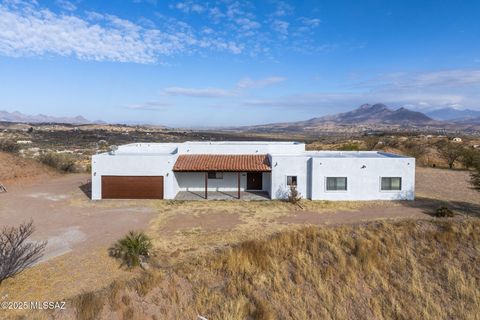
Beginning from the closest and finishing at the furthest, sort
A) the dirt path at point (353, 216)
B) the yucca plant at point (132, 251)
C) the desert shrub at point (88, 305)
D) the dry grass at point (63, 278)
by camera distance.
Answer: the desert shrub at point (88, 305) < the dry grass at point (63, 278) < the yucca plant at point (132, 251) < the dirt path at point (353, 216)

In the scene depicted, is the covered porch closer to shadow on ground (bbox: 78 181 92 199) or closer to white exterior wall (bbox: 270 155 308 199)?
white exterior wall (bbox: 270 155 308 199)

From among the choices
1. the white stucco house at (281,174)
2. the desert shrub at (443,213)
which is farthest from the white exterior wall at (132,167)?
the desert shrub at (443,213)

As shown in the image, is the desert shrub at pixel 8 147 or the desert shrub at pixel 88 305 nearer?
the desert shrub at pixel 88 305

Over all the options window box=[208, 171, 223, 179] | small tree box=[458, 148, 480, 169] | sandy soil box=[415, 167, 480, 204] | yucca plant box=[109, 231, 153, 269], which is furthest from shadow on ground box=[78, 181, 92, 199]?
small tree box=[458, 148, 480, 169]

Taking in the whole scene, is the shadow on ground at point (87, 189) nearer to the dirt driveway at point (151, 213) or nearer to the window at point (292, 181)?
the dirt driveway at point (151, 213)

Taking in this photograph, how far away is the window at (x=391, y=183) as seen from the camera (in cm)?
2359

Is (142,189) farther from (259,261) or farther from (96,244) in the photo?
(259,261)

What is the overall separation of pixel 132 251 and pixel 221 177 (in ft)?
43.9

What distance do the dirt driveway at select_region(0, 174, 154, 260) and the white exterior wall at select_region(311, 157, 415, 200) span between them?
11916 mm

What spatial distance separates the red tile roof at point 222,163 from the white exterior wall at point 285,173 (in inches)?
27.5

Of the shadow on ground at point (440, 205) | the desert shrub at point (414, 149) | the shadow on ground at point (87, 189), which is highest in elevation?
the desert shrub at point (414, 149)

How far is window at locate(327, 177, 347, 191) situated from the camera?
2370cm

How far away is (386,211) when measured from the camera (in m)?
20.6

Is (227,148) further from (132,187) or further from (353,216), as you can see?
(353,216)
